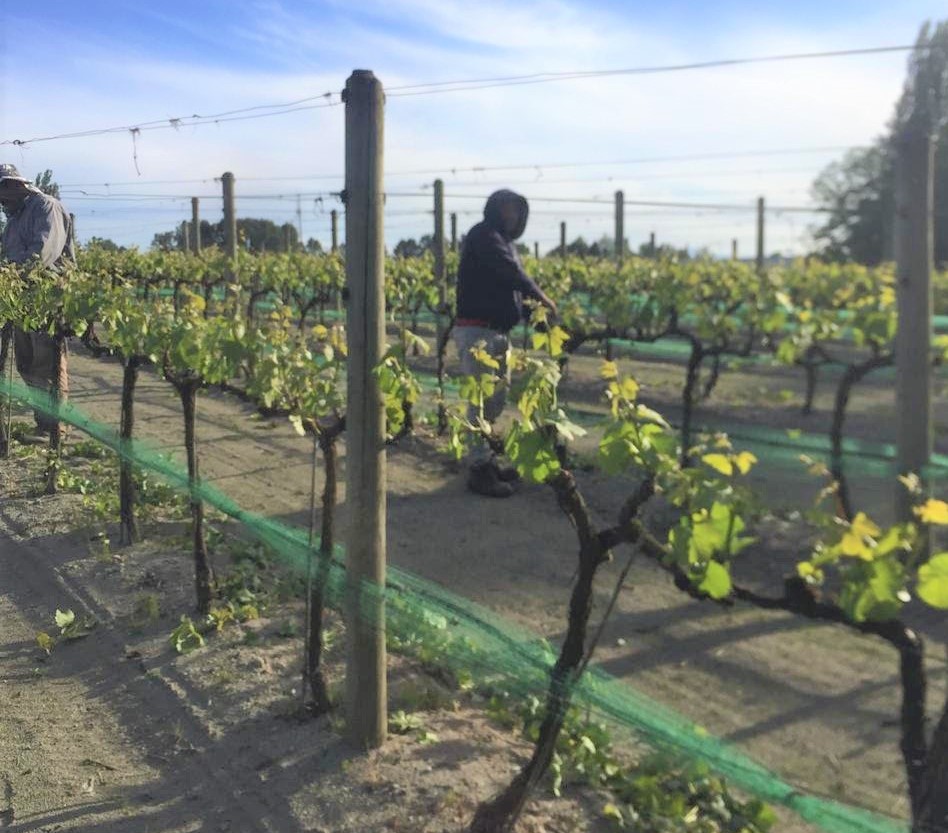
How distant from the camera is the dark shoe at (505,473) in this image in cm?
650

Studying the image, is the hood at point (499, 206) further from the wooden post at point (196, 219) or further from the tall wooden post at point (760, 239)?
the wooden post at point (196, 219)

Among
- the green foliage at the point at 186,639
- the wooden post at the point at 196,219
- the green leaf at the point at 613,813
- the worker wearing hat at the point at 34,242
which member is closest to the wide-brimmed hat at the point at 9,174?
the worker wearing hat at the point at 34,242

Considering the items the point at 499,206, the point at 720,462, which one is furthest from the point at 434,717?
the point at 499,206

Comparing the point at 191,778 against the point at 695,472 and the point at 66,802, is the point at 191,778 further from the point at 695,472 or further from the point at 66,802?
the point at 695,472

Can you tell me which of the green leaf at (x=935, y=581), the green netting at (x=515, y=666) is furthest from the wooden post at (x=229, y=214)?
the green leaf at (x=935, y=581)

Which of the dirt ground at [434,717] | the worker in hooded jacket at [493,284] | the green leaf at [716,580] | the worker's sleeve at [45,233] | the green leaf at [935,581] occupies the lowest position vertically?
the dirt ground at [434,717]

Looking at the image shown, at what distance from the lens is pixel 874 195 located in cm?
404

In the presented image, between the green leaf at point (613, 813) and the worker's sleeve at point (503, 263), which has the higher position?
the worker's sleeve at point (503, 263)

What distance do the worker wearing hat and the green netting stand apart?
3283 millimetres

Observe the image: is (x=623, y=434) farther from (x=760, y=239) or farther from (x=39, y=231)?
(x=39, y=231)

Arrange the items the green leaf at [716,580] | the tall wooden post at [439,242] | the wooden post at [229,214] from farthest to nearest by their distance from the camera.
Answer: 1. the wooden post at [229,214]
2. the tall wooden post at [439,242]
3. the green leaf at [716,580]

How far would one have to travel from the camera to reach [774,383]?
804 centimetres

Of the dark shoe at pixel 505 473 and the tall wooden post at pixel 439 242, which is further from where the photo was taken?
the tall wooden post at pixel 439 242

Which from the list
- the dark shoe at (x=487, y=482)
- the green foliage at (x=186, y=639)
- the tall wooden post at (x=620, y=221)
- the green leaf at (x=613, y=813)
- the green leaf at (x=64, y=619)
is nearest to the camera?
the green leaf at (x=613, y=813)
